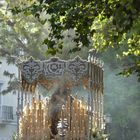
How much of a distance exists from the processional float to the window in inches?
1155

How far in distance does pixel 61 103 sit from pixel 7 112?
3032 centimetres

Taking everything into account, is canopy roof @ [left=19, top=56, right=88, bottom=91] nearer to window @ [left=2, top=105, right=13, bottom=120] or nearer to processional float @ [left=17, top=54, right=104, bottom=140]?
processional float @ [left=17, top=54, right=104, bottom=140]

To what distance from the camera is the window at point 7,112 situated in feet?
162

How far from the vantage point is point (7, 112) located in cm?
4981

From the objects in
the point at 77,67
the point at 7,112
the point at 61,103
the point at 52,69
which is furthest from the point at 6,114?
the point at 77,67

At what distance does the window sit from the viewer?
162 ft

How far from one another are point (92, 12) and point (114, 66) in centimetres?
2093

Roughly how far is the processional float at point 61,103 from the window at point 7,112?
2935 cm

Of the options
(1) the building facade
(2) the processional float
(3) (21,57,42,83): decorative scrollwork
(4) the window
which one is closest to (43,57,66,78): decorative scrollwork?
(2) the processional float

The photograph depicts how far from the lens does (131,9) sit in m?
11.3

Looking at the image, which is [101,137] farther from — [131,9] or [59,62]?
[131,9]

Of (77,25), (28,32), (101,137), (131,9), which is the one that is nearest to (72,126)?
(101,137)

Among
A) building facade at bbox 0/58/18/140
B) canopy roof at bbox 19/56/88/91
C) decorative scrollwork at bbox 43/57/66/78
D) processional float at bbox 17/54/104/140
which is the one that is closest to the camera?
processional float at bbox 17/54/104/140

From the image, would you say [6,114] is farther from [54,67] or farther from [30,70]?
[54,67]
